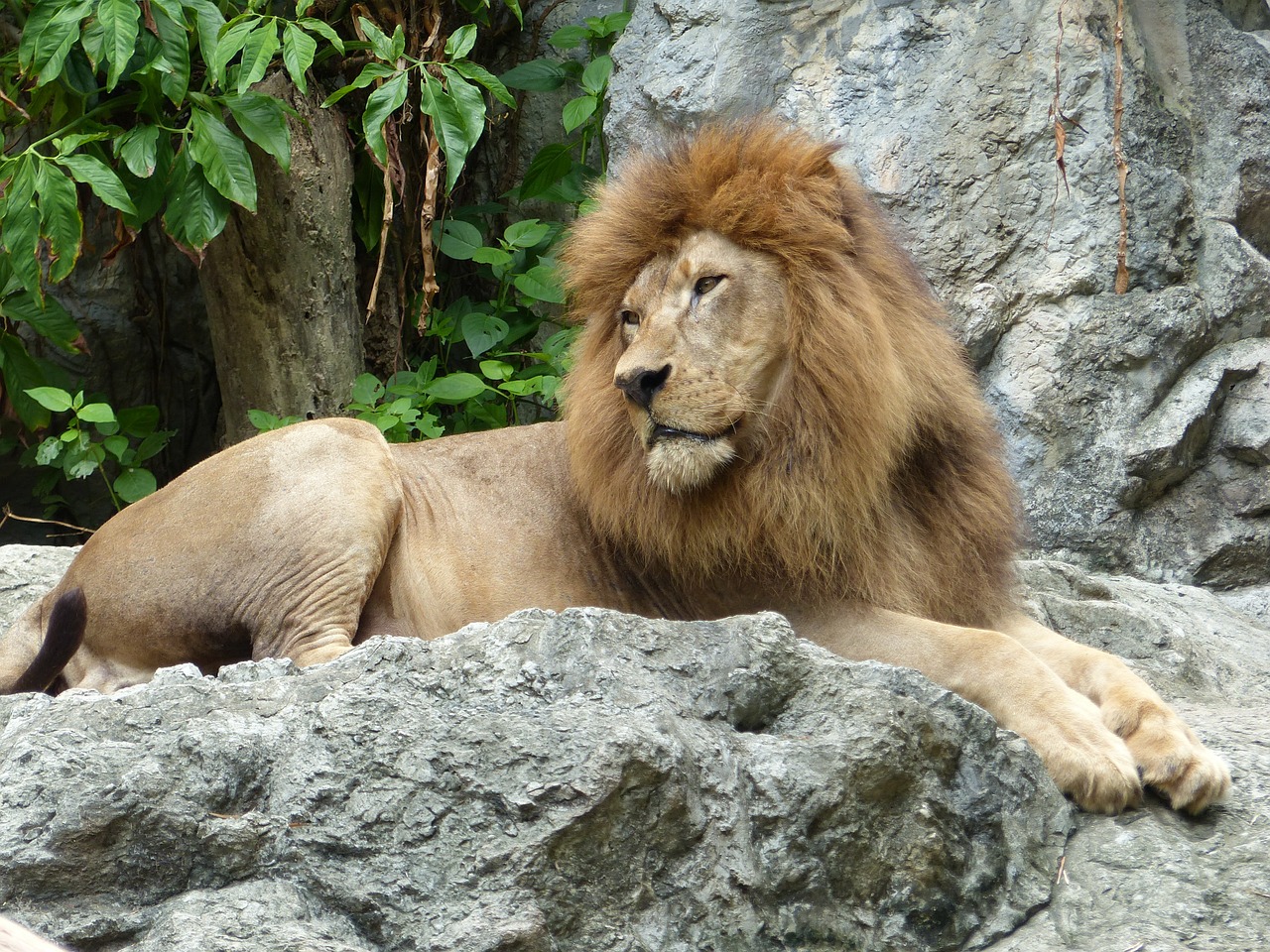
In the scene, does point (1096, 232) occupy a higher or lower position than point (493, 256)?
higher

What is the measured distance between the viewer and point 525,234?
18.9ft

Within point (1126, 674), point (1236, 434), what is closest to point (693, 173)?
point (1126, 674)

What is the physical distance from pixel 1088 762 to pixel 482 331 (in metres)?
3.78

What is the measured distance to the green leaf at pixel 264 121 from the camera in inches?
192

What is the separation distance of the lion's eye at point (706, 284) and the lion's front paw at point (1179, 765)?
1.38 m

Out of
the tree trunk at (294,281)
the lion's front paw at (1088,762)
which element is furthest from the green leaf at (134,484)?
the lion's front paw at (1088,762)

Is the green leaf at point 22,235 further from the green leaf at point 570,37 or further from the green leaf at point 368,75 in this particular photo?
the green leaf at point 570,37

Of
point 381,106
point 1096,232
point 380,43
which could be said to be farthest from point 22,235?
point 1096,232

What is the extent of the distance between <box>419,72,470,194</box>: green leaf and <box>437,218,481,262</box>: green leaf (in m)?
0.81

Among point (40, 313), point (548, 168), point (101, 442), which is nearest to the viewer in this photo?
point (40, 313)

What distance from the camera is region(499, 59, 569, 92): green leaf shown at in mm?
6004

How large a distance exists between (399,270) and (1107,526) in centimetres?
327

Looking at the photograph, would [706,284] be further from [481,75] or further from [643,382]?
[481,75]

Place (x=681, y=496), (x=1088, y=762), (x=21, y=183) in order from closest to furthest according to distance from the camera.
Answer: (x=1088, y=762)
(x=681, y=496)
(x=21, y=183)
